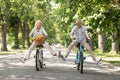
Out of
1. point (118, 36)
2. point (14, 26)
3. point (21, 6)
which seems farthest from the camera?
point (14, 26)

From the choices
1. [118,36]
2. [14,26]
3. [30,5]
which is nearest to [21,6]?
[30,5]

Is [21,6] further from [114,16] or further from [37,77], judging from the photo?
[37,77]

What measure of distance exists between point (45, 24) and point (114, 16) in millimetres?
56903

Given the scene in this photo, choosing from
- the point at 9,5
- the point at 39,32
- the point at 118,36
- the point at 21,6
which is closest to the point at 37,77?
the point at 39,32

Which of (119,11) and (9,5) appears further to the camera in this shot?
(9,5)

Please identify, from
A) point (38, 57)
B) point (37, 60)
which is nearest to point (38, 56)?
point (38, 57)

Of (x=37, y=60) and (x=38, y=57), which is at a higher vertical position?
(x=38, y=57)

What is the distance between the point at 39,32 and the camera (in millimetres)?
14922

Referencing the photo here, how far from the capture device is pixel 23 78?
488 inches

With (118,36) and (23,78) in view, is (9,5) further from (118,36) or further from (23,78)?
(23,78)

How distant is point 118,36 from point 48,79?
1070 cm

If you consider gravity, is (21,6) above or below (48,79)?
above

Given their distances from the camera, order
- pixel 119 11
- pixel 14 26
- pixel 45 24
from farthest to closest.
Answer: pixel 45 24 < pixel 14 26 < pixel 119 11

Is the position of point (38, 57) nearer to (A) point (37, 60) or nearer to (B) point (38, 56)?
(B) point (38, 56)
